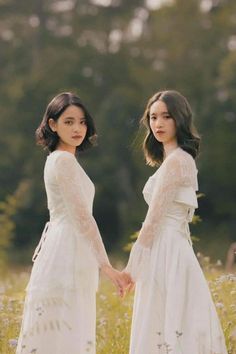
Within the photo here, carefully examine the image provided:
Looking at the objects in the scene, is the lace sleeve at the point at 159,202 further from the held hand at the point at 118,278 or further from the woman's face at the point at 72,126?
the woman's face at the point at 72,126

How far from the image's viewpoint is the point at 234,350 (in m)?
6.66

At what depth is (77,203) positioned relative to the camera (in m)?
6.43

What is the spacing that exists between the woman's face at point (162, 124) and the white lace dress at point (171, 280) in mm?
109

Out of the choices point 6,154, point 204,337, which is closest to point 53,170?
point 204,337

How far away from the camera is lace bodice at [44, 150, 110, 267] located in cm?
642

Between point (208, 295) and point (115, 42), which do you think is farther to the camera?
point (115, 42)

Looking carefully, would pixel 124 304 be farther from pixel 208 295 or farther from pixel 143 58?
pixel 143 58

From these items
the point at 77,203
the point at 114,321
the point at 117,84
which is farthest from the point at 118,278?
the point at 117,84

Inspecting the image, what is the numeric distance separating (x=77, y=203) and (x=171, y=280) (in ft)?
2.58

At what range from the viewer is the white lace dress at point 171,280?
6.16 meters

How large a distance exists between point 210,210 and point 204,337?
28.8 m

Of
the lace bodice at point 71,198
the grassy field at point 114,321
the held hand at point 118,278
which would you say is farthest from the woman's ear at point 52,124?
the grassy field at point 114,321

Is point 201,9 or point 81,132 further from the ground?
point 201,9

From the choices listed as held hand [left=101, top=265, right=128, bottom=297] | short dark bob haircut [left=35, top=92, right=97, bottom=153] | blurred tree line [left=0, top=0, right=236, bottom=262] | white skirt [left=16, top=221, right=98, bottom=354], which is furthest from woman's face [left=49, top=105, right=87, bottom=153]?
blurred tree line [left=0, top=0, right=236, bottom=262]
